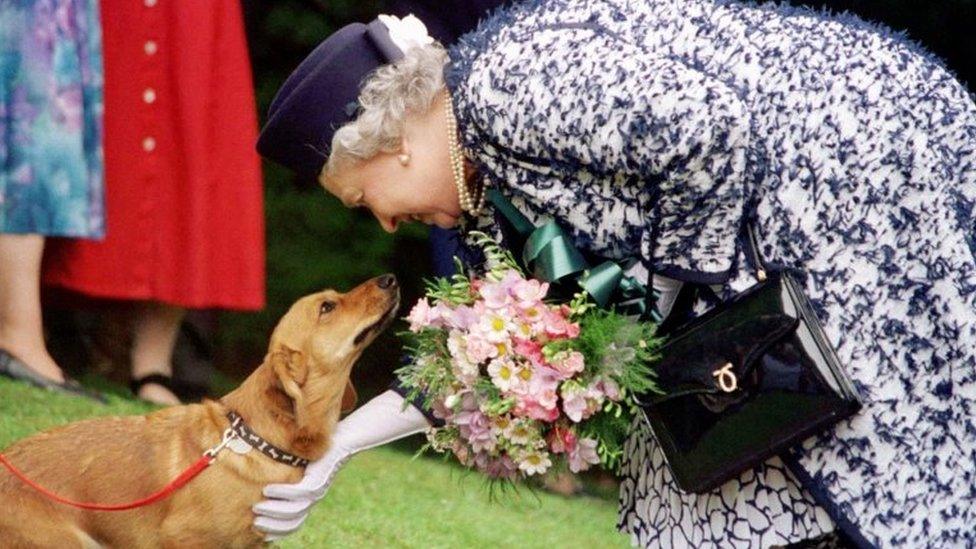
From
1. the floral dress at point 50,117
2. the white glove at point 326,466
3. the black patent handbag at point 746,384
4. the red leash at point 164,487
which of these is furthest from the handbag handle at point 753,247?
the floral dress at point 50,117

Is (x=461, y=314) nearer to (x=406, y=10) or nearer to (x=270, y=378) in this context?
(x=270, y=378)

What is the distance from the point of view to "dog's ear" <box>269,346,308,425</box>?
3.51m

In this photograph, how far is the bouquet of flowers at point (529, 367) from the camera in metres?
2.48

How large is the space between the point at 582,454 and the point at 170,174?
115 inches

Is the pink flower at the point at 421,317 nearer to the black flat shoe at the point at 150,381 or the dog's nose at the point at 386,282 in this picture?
the dog's nose at the point at 386,282

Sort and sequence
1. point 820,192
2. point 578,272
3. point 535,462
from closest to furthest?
point 820,192, point 578,272, point 535,462

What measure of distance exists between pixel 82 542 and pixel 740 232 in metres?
1.83

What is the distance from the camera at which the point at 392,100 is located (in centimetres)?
256

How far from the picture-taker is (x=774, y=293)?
2355mm

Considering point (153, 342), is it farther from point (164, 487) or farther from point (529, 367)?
point (529, 367)

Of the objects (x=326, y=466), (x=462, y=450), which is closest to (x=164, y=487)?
(x=326, y=466)

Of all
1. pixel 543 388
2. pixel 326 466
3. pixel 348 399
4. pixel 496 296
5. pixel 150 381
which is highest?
pixel 496 296

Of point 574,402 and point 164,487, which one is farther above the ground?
point 574,402

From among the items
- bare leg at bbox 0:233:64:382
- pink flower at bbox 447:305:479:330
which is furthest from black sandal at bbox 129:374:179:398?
pink flower at bbox 447:305:479:330
